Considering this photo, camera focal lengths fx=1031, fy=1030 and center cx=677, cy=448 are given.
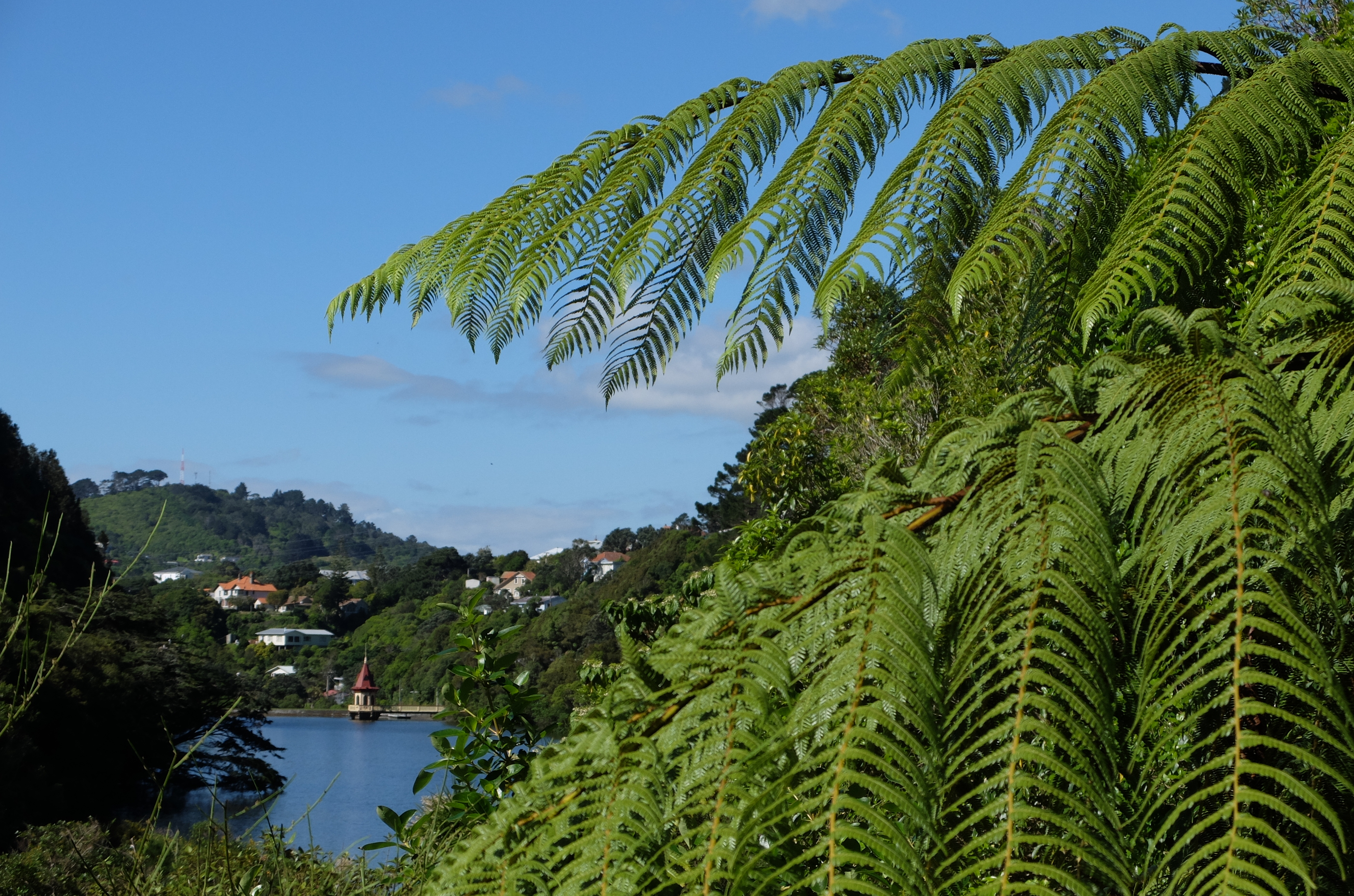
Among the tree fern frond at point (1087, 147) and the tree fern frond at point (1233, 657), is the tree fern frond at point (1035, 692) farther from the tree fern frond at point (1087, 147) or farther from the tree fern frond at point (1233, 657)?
the tree fern frond at point (1087, 147)

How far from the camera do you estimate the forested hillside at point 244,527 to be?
3740 inches

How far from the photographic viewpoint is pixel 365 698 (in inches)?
1777

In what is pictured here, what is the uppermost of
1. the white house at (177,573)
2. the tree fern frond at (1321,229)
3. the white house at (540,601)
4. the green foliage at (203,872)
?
the tree fern frond at (1321,229)

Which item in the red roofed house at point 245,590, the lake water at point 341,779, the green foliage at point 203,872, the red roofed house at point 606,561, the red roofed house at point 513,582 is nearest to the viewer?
the green foliage at point 203,872

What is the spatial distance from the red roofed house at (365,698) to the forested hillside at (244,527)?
39693 millimetres

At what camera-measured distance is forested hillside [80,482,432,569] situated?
95000 millimetres

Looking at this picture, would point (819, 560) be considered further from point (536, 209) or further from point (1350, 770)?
point (536, 209)

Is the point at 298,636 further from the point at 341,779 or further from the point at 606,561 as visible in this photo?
the point at 341,779

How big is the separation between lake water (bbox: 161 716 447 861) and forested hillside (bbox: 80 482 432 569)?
41.7 meters

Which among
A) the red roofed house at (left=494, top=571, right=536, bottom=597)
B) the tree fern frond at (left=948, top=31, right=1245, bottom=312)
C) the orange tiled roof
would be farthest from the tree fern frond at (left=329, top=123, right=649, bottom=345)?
the orange tiled roof

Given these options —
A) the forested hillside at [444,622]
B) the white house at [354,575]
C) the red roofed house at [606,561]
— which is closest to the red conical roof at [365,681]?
the forested hillside at [444,622]

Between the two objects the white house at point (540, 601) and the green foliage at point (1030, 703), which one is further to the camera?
the white house at point (540, 601)

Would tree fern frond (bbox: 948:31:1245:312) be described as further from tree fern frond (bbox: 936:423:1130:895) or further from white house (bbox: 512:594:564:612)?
white house (bbox: 512:594:564:612)

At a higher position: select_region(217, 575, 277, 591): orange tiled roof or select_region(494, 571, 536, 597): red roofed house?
A: select_region(494, 571, 536, 597): red roofed house
